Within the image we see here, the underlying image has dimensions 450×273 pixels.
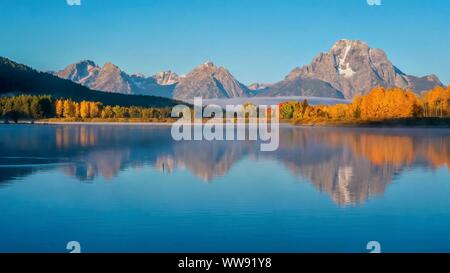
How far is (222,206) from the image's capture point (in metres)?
11.5

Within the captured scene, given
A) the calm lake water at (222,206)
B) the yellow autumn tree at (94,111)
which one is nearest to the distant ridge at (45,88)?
the yellow autumn tree at (94,111)

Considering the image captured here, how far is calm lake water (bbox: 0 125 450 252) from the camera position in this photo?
8.73m

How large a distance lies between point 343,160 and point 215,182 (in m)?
8.01

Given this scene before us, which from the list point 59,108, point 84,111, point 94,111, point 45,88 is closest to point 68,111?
point 59,108

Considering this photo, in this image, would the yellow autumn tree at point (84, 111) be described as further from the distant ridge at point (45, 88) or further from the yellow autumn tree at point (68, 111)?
the distant ridge at point (45, 88)

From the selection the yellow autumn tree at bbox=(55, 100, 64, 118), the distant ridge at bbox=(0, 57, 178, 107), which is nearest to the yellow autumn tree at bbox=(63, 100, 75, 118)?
the yellow autumn tree at bbox=(55, 100, 64, 118)

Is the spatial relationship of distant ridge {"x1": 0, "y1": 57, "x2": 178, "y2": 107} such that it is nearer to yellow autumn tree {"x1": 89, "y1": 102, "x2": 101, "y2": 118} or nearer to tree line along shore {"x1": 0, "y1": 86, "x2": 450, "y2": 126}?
tree line along shore {"x1": 0, "y1": 86, "x2": 450, "y2": 126}

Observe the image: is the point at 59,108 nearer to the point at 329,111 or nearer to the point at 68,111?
the point at 68,111

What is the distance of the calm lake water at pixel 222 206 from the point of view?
28.6ft

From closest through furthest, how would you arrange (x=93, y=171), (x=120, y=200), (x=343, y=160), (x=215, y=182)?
1. (x=120, y=200)
2. (x=215, y=182)
3. (x=93, y=171)
4. (x=343, y=160)
